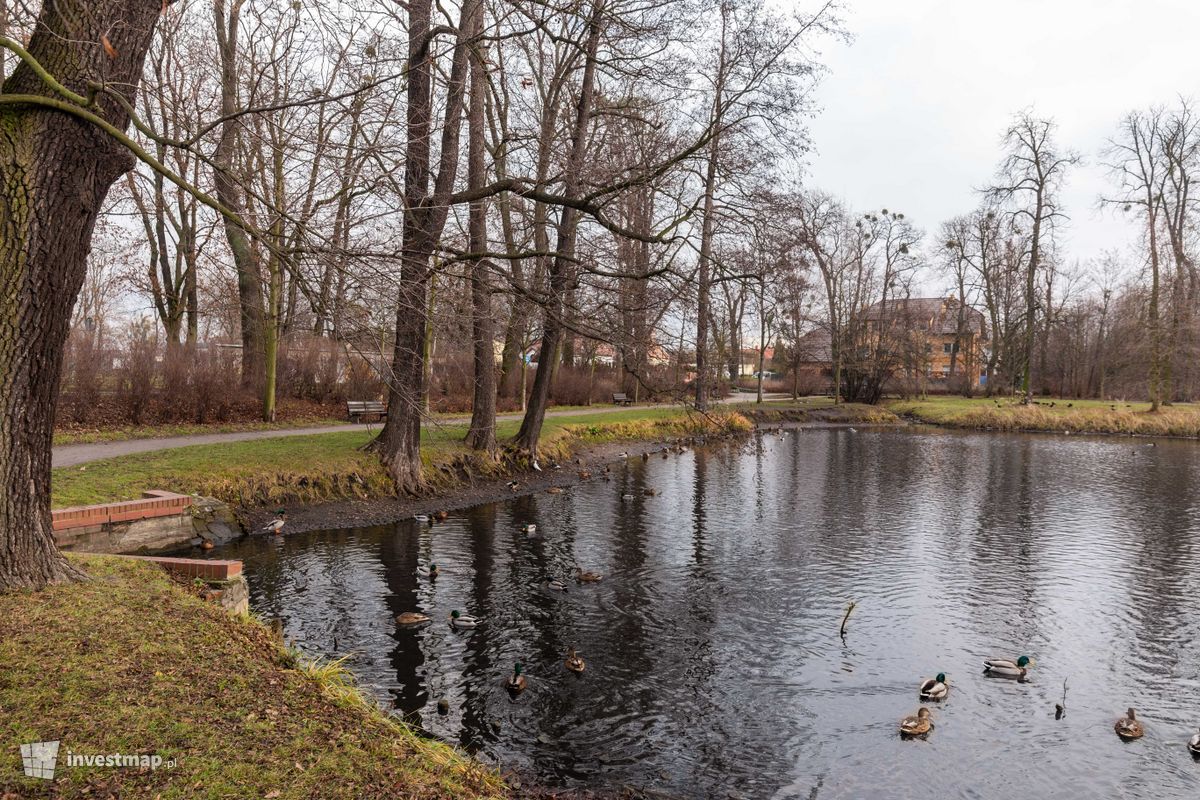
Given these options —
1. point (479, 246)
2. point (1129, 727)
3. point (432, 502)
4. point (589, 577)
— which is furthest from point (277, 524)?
point (1129, 727)

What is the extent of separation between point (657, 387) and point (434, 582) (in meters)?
4.65

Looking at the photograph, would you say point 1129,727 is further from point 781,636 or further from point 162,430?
point 162,430

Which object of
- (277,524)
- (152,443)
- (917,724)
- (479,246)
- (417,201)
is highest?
(479,246)

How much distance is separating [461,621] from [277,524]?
5027 mm

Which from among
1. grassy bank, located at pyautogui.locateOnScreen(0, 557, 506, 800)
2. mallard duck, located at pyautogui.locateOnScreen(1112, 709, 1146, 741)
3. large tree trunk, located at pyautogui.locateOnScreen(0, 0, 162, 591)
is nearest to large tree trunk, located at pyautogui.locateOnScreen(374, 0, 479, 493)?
large tree trunk, located at pyautogui.locateOnScreen(0, 0, 162, 591)

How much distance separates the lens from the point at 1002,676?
7.96 metres

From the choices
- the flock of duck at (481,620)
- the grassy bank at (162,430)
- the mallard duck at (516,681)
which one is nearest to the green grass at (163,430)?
the grassy bank at (162,430)

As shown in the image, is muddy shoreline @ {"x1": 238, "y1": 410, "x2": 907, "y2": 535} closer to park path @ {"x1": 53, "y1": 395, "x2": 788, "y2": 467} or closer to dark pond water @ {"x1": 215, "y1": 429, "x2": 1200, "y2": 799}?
dark pond water @ {"x1": 215, "y1": 429, "x2": 1200, "y2": 799}

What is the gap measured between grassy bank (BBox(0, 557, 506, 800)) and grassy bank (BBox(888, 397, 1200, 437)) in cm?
3708

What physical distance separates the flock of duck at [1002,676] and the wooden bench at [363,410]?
17266 mm

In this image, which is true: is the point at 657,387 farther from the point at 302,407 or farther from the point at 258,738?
the point at 302,407

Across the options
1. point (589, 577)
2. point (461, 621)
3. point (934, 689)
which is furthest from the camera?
point (589, 577)

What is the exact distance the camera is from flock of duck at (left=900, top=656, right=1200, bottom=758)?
6.69 meters

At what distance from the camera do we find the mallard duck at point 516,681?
712 centimetres
